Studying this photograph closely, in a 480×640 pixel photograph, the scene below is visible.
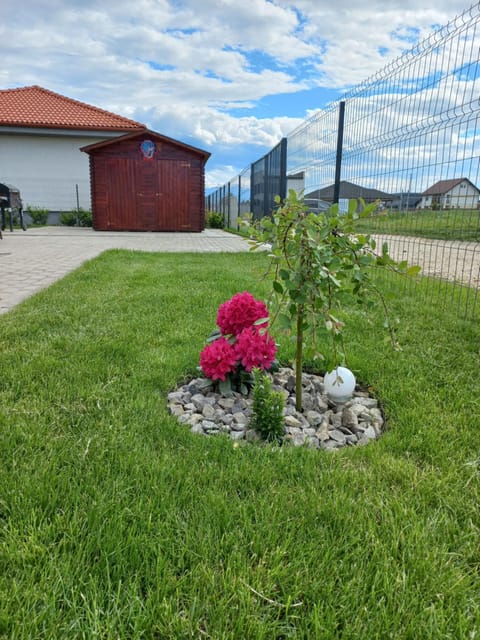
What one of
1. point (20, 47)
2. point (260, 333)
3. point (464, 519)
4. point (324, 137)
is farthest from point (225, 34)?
point (20, 47)

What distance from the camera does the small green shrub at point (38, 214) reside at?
17.3 meters

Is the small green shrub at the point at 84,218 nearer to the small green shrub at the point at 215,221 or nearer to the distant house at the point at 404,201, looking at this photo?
the small green shrub at the point at 215,221

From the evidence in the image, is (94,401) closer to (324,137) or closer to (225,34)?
(324,137)

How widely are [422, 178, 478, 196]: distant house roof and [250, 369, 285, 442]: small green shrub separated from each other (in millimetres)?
2154

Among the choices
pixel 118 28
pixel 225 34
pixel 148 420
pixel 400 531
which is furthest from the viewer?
pixel 118 28

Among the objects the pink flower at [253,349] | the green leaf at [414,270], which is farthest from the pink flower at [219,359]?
the green leaf at [414,270]

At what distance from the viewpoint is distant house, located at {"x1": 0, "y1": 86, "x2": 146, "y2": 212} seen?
55.2 feet

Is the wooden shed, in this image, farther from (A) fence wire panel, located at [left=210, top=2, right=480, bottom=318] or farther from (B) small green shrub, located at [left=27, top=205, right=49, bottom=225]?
(A) fence wire panel, located at [left=210, top=2, right=480, bottom=318]

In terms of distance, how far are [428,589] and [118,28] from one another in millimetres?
8741

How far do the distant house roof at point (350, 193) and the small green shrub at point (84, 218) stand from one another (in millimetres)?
13434

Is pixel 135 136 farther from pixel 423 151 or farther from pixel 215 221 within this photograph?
pixel 423 151

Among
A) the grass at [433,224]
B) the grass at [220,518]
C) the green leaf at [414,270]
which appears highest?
the grass at [433,224]

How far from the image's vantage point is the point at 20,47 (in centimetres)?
1365

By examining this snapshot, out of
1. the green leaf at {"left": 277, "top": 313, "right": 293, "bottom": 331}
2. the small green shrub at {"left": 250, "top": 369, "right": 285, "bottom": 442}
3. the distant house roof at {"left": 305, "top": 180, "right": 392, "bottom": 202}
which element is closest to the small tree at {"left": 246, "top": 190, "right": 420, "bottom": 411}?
the green leaf at {"left": 277, "top": 313, "right": 293, "bottom": 331}
